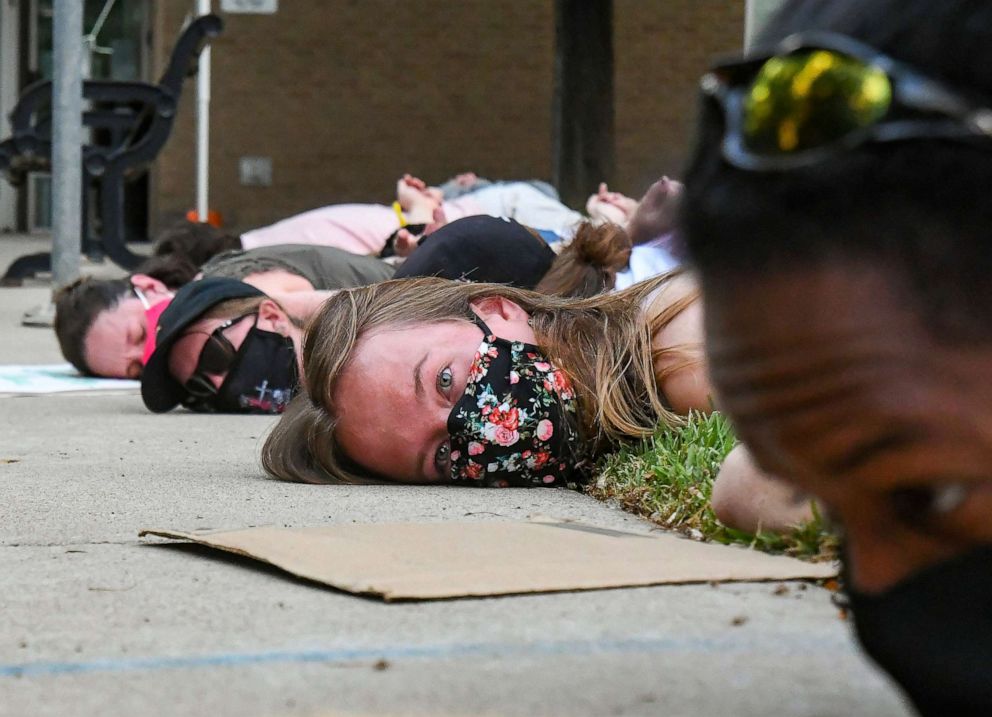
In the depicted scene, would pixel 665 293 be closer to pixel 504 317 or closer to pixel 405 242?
pixel 504 317

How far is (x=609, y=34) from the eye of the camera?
11414 mm

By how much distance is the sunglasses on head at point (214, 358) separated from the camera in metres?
4.45

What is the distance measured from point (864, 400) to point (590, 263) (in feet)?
9.50

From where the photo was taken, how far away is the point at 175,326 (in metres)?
4.45


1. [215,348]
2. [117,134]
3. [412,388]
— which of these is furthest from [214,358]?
[117,134]

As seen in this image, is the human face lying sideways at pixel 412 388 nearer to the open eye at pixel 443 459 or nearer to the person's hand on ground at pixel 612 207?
the open eye at pixel 443 459

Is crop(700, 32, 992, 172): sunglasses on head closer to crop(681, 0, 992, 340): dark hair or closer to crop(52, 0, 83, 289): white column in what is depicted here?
crop(681, 0, 992, 340): dark hair

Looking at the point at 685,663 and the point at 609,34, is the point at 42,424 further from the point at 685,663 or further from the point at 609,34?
the point at 609,34

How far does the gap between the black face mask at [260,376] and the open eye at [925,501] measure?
3.66 metres

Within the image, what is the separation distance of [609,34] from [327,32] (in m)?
4.34

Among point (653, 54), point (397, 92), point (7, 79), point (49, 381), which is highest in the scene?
point (653, 54)

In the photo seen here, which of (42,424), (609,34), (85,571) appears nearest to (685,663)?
(85,571)

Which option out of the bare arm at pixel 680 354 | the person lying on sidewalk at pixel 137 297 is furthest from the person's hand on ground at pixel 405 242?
the bare arm at pixel 680 354

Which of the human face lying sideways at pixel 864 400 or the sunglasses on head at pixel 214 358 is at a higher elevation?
the human face lying sideways at pixel 864 400
